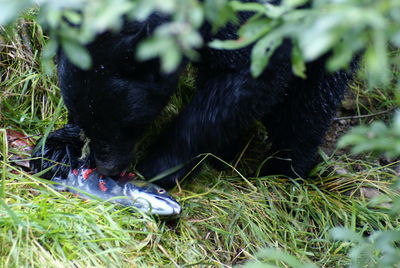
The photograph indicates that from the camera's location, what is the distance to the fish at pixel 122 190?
2371 millimetres

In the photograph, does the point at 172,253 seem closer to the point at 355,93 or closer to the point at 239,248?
the point at 239,248

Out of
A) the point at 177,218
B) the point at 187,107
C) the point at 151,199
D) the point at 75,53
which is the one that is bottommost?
the point at 177,218

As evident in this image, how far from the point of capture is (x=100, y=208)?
2.28m

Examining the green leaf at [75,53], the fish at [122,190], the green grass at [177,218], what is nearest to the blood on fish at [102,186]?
the fish at [122,190]

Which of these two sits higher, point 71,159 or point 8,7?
point 8,7

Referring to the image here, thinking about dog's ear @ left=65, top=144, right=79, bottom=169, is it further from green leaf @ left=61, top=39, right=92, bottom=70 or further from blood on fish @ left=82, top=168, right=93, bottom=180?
green leaf @ left=61, top=39, right=92, bottom=70

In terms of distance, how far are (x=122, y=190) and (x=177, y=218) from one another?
0.92 feet

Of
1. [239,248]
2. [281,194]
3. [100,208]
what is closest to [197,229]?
[239,248]

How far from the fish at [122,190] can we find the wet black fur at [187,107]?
73 mm

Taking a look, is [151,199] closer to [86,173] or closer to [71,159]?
[86,173]

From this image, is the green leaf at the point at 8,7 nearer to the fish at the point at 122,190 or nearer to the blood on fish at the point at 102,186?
the fish at the point at 122,190

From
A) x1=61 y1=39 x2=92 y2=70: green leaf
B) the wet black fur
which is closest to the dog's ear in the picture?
the wet black fur

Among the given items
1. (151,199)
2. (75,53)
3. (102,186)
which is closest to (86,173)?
(102,186)

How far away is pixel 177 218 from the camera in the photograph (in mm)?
2471
